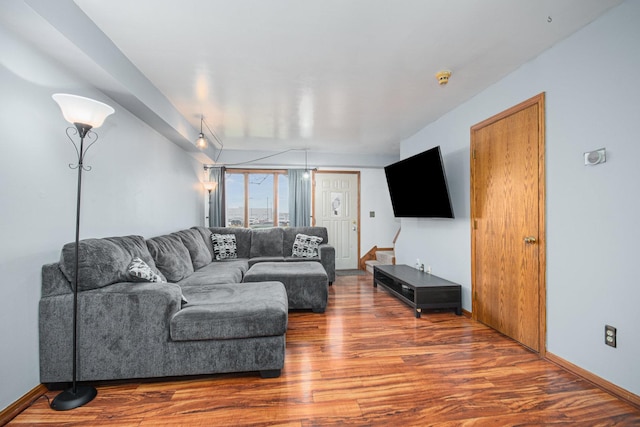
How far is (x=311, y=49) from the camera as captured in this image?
2170mm

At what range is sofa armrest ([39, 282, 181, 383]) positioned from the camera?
1.79 meters

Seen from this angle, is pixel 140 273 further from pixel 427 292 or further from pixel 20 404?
pixel 427 292

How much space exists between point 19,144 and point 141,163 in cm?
142

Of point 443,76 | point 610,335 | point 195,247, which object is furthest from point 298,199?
point 610,335

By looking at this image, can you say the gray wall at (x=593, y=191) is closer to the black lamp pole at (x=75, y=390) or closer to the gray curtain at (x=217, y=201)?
the black lamp pole at (x=75, y=390)

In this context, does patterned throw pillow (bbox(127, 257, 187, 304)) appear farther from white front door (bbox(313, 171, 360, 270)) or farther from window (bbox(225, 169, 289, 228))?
white front door (bbox(313, 171, 360, 270))

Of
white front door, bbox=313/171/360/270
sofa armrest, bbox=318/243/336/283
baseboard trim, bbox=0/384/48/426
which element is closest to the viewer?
baseboard trim, bbox=0/384/48/426

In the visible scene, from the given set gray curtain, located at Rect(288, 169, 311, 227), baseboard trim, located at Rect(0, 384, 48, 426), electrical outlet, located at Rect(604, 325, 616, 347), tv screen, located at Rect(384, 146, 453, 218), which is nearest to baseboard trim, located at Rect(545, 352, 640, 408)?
electrical outlet, located at Rect(604, 325, 616, 347)

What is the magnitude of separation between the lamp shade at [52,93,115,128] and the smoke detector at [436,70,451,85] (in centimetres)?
253

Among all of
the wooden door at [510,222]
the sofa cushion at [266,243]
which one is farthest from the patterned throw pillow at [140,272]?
the wooden door at [510,222]

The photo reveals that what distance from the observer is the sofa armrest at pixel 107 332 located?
179cm

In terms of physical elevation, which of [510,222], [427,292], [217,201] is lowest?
[427,292]

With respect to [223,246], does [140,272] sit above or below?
above

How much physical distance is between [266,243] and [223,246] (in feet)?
2.39
